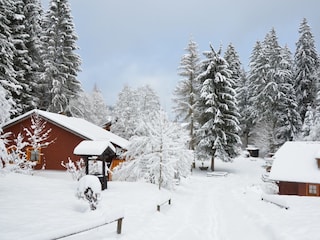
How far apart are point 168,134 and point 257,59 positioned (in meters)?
33.5

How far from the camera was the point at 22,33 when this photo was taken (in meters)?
30.5

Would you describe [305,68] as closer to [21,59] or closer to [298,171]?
[298,171]

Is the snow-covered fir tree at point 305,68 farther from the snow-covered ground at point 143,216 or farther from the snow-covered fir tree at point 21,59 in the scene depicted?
the snow-covered fir tree at point 21,59

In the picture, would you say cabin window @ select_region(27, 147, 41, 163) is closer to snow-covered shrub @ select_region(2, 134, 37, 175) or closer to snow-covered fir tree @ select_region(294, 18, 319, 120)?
snow-covered shrub @ select_region(2, 134, 37, 175)

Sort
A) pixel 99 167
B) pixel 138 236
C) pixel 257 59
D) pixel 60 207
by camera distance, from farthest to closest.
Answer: pixel 257 59 < pixel 99 167 < pixel 60 207 < pixel 138 236

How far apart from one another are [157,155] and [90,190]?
30.6 ft

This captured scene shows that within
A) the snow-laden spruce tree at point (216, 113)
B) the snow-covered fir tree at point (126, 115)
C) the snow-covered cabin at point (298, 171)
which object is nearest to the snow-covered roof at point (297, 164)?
the snow-covered cabin at point (298, 171)

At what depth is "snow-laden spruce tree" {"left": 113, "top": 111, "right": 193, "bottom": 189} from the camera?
18984mm

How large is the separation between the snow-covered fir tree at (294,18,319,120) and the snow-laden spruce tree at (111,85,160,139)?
22.5 m

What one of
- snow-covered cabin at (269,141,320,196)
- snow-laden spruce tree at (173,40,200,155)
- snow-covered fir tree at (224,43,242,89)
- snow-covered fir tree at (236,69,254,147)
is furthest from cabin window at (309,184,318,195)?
snow-covered fir tree at (236,69,254,147)

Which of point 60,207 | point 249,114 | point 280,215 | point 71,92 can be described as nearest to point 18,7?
point 71,92

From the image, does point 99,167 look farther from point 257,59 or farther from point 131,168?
point 257,59

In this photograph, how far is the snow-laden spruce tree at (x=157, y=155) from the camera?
19.0 meters

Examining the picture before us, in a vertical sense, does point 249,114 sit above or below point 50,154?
above
